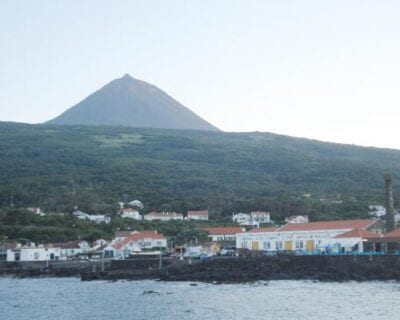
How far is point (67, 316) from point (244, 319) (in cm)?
867

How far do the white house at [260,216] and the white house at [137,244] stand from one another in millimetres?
18699

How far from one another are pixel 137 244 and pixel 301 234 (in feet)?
49.7

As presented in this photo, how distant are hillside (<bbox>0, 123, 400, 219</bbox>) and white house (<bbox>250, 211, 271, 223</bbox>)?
4.88 ft

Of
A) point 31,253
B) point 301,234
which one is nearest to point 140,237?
point 31,253

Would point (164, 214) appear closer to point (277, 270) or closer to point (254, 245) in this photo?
point (254, 245)

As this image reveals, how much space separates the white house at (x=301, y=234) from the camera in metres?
60.7

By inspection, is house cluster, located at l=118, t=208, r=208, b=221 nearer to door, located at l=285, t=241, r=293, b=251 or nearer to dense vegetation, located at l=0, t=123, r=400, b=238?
dense vegetation, located at l=0, t=123, r=400, b=238

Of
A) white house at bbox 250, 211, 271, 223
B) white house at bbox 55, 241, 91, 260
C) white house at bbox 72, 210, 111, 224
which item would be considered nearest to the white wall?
white house at bbox 55, 241, 91, 260

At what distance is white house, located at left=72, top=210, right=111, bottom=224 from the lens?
82425mm

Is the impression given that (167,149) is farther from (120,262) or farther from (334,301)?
(334,301)

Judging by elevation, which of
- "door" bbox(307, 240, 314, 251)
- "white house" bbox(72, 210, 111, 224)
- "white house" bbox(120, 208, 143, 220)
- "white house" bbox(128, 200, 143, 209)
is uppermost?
"white house" bbox(128, 200, 143, 209)

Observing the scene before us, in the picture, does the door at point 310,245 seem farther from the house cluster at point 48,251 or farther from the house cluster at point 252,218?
the house cluster at point 252,218

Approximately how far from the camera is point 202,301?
38.5m

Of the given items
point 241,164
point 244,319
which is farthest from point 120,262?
point 241,164
